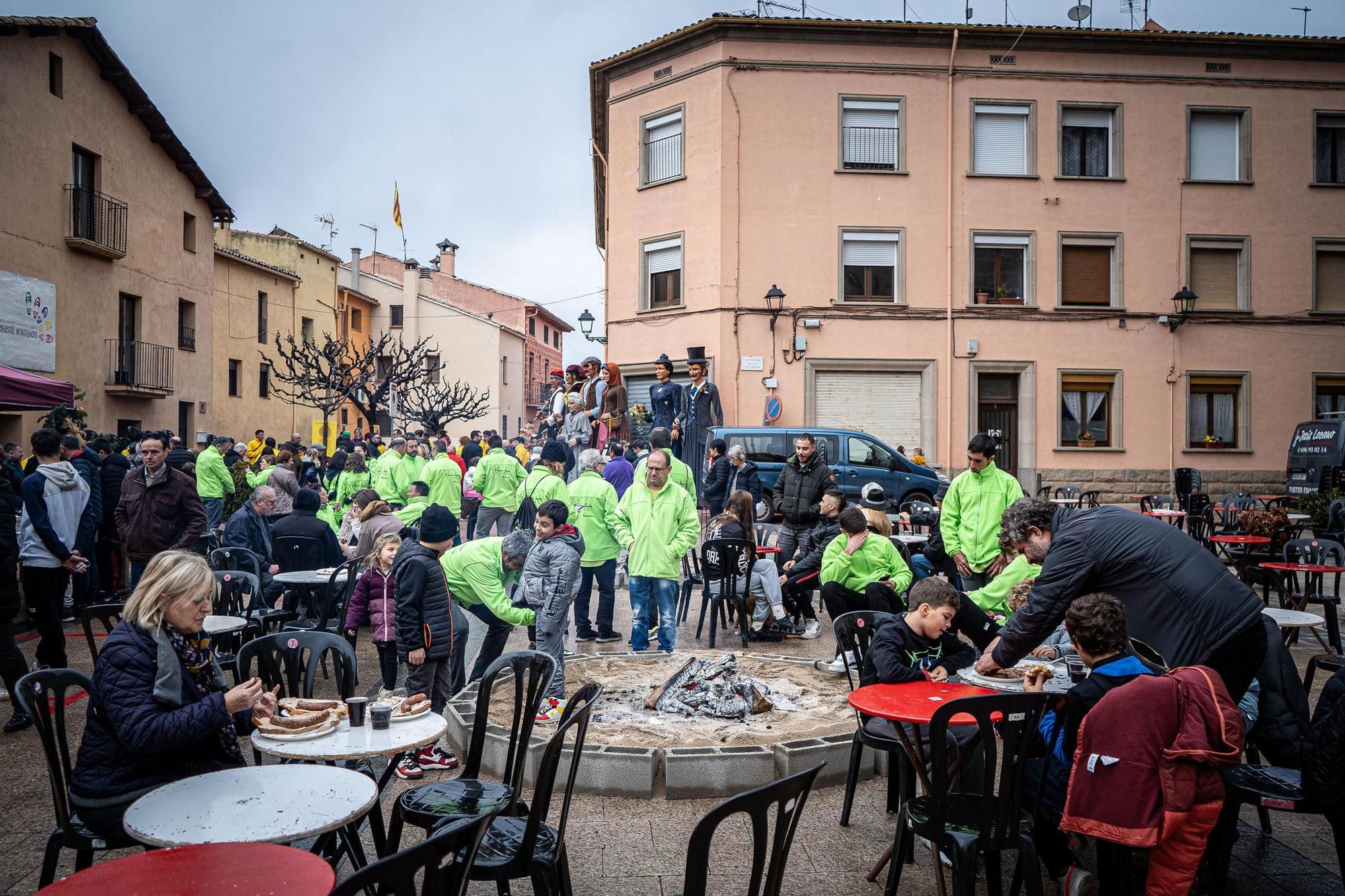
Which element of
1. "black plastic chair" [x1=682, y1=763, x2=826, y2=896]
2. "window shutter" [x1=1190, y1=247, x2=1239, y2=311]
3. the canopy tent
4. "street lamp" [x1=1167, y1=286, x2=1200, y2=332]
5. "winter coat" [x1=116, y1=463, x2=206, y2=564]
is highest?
→ "window shutter" [x1=1190, y1=247, x2=1239, y2=311]

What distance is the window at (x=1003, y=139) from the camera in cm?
2072

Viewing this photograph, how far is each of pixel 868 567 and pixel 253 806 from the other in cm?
555

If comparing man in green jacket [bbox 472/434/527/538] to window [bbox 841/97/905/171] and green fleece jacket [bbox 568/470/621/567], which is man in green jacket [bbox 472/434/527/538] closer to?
green fleece jacket [bbox 568/470/621/567]

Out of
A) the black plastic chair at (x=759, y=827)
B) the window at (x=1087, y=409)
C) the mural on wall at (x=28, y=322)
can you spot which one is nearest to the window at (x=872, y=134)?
the window at (x=1087, y=409)

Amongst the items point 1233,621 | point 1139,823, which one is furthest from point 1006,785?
point 1233,621

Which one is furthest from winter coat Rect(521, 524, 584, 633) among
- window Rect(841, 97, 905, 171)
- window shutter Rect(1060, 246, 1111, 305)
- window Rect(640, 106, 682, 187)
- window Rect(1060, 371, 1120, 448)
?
window shutter Rect(1060, 246, 1111, 305)

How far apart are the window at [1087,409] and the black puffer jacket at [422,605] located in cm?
1822

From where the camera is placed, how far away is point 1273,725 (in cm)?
419

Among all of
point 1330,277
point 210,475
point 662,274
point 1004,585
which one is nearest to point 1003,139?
point 662,274

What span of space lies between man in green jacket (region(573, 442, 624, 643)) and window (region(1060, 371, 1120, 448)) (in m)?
14.9

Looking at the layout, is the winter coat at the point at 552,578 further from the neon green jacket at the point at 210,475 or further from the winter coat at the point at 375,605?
the neon green jacket at the point at 210,475

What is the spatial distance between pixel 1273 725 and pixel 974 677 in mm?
1330

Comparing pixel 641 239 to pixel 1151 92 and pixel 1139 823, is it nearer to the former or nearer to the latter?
pixel 1151 92

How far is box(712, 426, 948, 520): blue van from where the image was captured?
1647 cm
